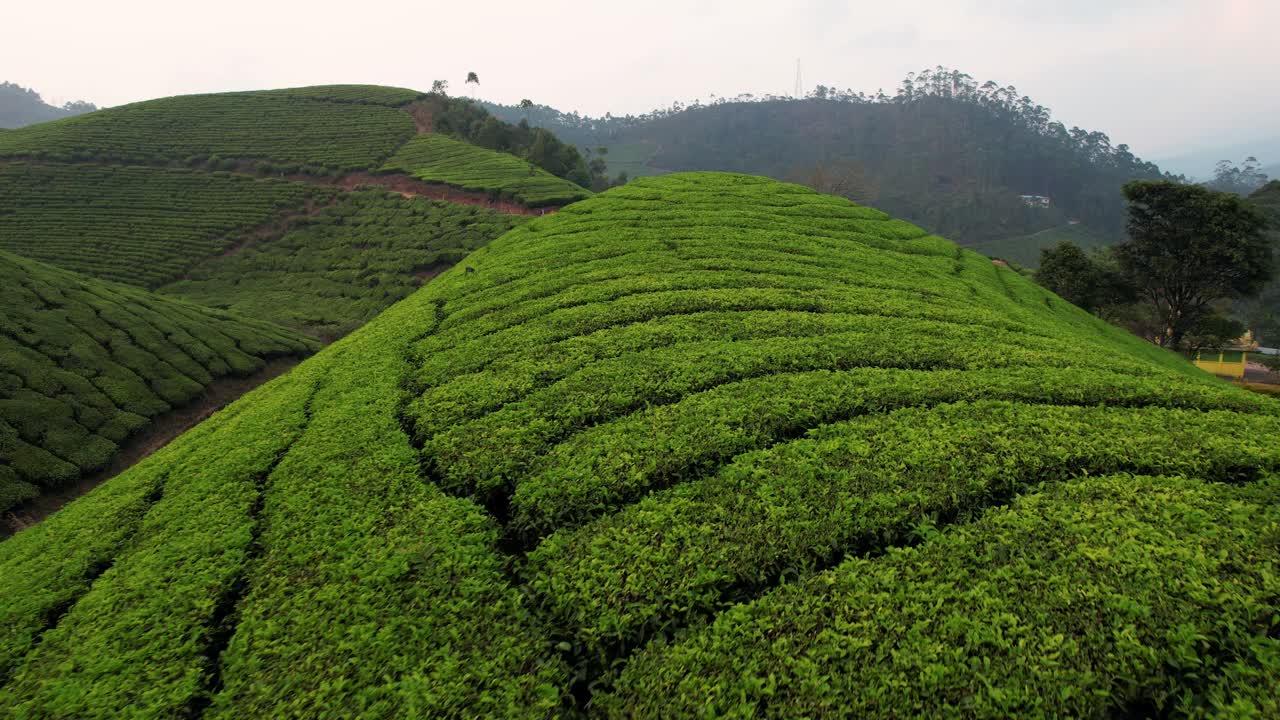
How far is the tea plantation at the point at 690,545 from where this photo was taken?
3.32m

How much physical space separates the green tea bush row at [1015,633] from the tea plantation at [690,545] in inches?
0.7

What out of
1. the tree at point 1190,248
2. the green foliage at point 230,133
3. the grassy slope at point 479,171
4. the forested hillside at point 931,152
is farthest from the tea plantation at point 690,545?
the forested hillside at point 931,152

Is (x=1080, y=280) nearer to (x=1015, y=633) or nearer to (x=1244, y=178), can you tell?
(x=1015, y=633)

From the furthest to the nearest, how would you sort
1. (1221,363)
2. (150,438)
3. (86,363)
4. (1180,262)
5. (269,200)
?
(269,200) < (1221,363) < (1180,262) < (86,363) < (150,438)

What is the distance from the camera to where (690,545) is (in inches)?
171

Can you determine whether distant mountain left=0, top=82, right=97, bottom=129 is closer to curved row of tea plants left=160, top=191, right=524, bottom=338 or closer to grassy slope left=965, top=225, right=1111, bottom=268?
curved row of tea plants left=160, top=191, right=524, bottom=338

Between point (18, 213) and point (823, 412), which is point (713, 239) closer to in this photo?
point (823, 412)

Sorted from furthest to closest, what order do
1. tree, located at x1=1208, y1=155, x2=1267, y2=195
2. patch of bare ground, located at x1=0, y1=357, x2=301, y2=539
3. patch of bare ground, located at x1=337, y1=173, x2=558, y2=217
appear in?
1. tree, located at x1=1208, y1=155, x2=1267, y2=195
2. patch of bare ground, located at x1=337, y1=173, x2=558, y2=217
3. patch of bare ground, located at x1=0, y1=357, x2=301, y2=539

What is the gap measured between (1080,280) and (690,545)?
2800cm

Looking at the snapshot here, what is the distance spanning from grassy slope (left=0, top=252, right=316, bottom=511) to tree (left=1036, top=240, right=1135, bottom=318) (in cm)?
3002

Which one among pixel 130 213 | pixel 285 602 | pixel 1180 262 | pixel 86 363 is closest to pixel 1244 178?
pixel 1180 262

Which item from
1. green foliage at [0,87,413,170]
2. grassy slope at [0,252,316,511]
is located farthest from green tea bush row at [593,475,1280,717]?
green foliage at [0,87,413,170]

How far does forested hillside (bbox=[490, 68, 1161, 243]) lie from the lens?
301 feet

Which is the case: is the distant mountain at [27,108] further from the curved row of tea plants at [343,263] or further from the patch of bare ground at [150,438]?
the patch of bare ground at [150,438]
